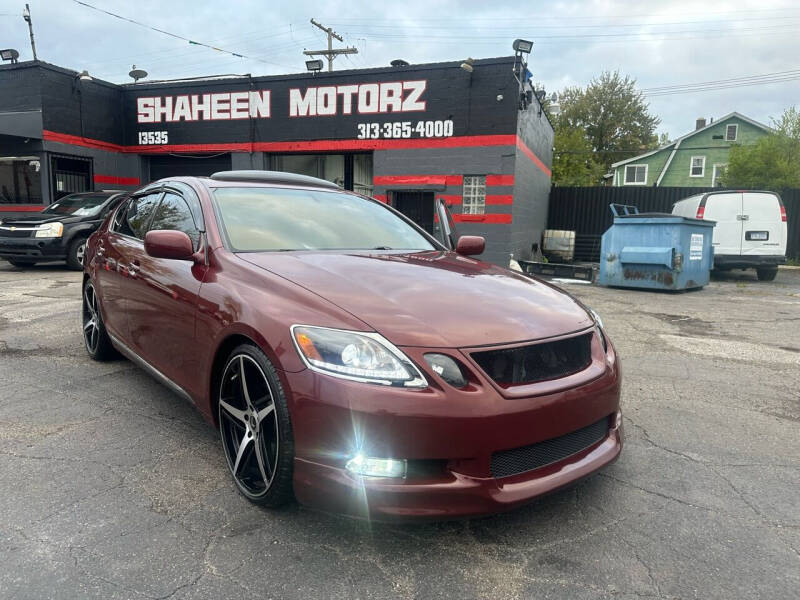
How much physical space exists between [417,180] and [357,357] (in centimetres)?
1317

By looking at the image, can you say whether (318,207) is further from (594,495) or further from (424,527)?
(594,495)

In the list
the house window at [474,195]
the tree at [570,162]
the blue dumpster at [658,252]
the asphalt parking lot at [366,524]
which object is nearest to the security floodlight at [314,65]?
the house window at [474,195]

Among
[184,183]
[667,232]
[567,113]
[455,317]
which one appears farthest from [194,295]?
[567,113]

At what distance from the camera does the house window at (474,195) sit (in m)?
14.2

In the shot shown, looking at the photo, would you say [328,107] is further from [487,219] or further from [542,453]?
[542,453]

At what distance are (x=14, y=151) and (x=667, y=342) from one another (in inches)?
724

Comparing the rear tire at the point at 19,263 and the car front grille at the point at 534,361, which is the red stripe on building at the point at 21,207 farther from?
the car front grille at the point at 534,361

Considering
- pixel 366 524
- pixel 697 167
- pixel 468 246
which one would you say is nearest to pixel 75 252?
pixel 468 246

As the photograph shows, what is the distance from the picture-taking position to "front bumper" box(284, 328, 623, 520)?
197cm

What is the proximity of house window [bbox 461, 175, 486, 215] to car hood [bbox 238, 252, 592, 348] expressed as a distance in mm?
11421

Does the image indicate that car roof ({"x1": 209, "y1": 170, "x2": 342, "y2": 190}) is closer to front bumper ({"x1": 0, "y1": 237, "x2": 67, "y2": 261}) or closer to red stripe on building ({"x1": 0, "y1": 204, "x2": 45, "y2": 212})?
front bumper ({"x1": 0, "y1": 237, "x2": 67, "y2": 261})

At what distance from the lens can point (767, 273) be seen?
12922 millimetres

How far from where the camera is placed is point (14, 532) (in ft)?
7.54

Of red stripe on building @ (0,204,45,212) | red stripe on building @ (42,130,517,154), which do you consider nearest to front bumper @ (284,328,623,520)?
red stripe on building @ (42,130,517,154)
